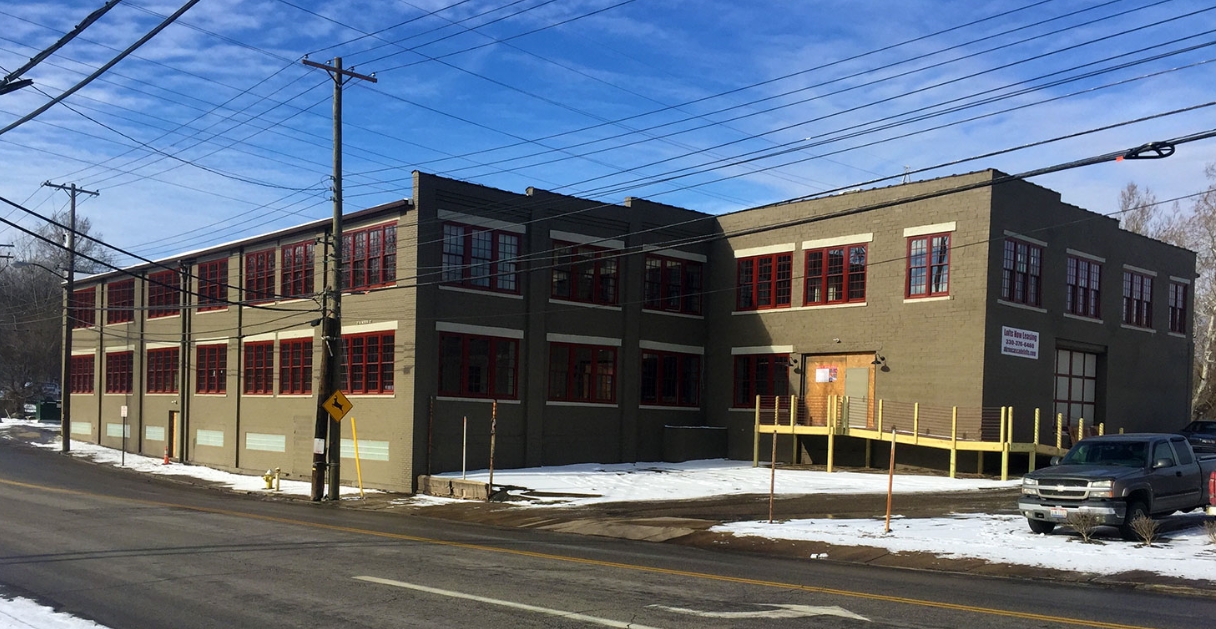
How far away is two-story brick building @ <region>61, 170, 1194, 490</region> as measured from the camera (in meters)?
30.2

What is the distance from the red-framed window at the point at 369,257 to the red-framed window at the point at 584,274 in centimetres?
537

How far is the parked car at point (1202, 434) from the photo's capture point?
34.5 m

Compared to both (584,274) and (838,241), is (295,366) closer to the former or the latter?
(584,274)

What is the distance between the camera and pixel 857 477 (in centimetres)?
2995

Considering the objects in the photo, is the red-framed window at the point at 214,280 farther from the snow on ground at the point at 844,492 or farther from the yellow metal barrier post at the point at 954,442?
the yellow metal barrier post at the point at 954,442

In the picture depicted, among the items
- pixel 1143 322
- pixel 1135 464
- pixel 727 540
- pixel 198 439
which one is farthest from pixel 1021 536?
pixel 198 439

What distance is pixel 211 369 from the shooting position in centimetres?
4059

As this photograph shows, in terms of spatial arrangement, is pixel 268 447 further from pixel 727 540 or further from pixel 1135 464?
pixel 1135 464

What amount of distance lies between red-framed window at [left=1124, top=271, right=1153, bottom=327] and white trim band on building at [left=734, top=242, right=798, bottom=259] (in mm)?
12267

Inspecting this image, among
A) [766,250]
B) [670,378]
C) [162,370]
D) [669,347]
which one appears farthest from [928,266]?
[162,370]

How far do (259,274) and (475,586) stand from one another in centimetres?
2879

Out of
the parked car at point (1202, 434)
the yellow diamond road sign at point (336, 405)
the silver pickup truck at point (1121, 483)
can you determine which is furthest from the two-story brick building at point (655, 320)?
the silver pickup truck at point (1121, 483)

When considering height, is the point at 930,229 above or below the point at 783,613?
above

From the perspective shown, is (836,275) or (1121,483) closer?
(1121,483)
